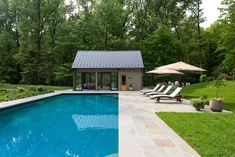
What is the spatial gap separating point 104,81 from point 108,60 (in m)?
2.15

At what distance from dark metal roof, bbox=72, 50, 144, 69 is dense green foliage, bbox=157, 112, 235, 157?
54.0 feet

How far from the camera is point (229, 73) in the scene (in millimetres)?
29078

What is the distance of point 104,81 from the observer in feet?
83.9

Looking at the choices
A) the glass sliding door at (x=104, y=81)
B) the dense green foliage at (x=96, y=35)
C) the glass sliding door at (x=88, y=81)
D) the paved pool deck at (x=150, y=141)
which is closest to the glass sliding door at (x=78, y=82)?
the glass sliding door at (x=88, y=81)

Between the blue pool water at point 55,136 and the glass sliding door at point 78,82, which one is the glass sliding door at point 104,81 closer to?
the glass sliding door at point 78,82

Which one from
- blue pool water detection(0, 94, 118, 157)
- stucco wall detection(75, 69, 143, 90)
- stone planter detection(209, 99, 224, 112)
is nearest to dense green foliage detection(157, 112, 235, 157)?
blue pool water detection(0, 94, 118, 157)

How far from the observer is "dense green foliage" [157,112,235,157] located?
16.3ft

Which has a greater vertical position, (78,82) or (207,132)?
(78,82)

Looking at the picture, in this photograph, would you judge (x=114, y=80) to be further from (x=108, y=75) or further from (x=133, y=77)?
(x=133, y=77)

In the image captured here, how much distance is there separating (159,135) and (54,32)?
31699mm

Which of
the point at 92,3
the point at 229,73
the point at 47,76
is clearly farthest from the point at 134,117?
the point at 92,3

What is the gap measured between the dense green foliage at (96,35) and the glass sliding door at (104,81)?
273 inches

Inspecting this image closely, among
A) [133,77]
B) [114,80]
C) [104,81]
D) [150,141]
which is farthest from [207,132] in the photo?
[104,81]

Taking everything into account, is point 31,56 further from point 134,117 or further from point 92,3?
point 134,117
